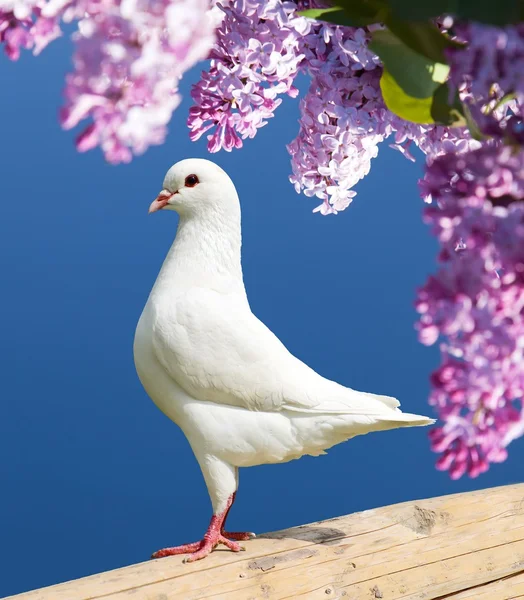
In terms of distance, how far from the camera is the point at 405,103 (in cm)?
67

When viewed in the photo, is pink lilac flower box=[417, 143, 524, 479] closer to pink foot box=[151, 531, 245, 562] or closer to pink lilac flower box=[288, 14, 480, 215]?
pink lilac flower box=[288, 14, 480, 215]

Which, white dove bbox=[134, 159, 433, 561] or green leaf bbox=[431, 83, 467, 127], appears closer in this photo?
green leaf bbox=[431, 83, 467, 127]

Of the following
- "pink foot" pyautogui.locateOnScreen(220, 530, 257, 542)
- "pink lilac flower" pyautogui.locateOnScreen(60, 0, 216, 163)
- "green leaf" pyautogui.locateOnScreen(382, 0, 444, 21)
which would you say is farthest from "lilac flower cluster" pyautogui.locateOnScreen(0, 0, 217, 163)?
"pink foot" pyautogui.locateOnScreen(220, 530, 257, 542)

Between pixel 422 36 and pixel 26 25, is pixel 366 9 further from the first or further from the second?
pixel 26 25

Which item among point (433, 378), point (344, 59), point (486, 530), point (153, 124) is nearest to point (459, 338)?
point (433, 378)

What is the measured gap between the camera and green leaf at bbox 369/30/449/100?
64 cm

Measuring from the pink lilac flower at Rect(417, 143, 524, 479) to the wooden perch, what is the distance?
1095 mm

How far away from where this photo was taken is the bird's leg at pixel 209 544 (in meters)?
1.58

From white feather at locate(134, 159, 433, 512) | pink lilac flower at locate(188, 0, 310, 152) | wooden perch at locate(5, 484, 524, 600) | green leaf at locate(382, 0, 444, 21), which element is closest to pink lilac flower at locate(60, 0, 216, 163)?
green leaf at locate(382, 0, 444, 21)

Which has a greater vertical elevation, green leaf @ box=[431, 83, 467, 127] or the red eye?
the red eye

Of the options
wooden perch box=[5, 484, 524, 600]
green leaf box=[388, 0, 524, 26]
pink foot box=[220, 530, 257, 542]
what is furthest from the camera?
pink foot box=[220, 530, 257, 542]

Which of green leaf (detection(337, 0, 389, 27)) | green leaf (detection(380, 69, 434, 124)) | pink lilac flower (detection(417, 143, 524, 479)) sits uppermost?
green leaf (detection(337, 0, 389, 27))

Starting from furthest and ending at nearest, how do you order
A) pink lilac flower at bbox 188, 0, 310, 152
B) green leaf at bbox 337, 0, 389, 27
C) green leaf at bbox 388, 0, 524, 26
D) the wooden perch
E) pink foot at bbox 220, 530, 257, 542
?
pink foot at bbox 220, 530, 257, 542
the wooden perch
pink lilac flower at bbox 188, 0, 310, 152
green leaf at bbox 337, 0, 389, 27
green leaf at bbox 388, 0, 524, 26

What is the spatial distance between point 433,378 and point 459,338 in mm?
31
